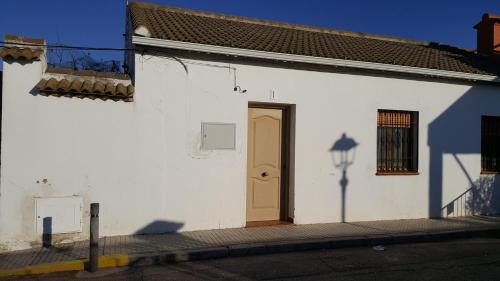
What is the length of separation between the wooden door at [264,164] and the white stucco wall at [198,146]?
0.37 metres

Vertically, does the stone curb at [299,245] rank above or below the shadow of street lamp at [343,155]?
below

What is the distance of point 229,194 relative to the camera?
7.70m

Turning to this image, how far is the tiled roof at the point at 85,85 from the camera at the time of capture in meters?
6.42

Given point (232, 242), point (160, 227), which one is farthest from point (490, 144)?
point (160, 227)

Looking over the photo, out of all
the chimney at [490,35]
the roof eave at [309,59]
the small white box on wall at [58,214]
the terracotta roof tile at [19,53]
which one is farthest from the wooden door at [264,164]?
the chimney at [490,35]

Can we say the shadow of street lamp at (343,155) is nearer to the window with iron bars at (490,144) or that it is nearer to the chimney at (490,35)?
the window with iron bars at (490,144)

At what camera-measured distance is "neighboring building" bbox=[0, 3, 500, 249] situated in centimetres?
648

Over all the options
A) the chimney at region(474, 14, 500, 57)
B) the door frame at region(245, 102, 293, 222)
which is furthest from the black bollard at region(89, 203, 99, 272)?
the chimney at region(474, 14, 500, 57)

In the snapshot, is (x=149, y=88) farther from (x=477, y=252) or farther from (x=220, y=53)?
(x=477, y=252)

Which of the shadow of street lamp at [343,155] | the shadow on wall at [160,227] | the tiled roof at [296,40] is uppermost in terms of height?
the tiled roof at [296,40]

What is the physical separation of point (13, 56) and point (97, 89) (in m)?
1.28

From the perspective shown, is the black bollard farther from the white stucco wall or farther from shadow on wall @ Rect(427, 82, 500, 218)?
shadow on wall @ Rect(427, 82, 500, 218)

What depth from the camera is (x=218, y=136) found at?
759cm

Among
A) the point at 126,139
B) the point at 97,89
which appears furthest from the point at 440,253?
the point at 97,89
